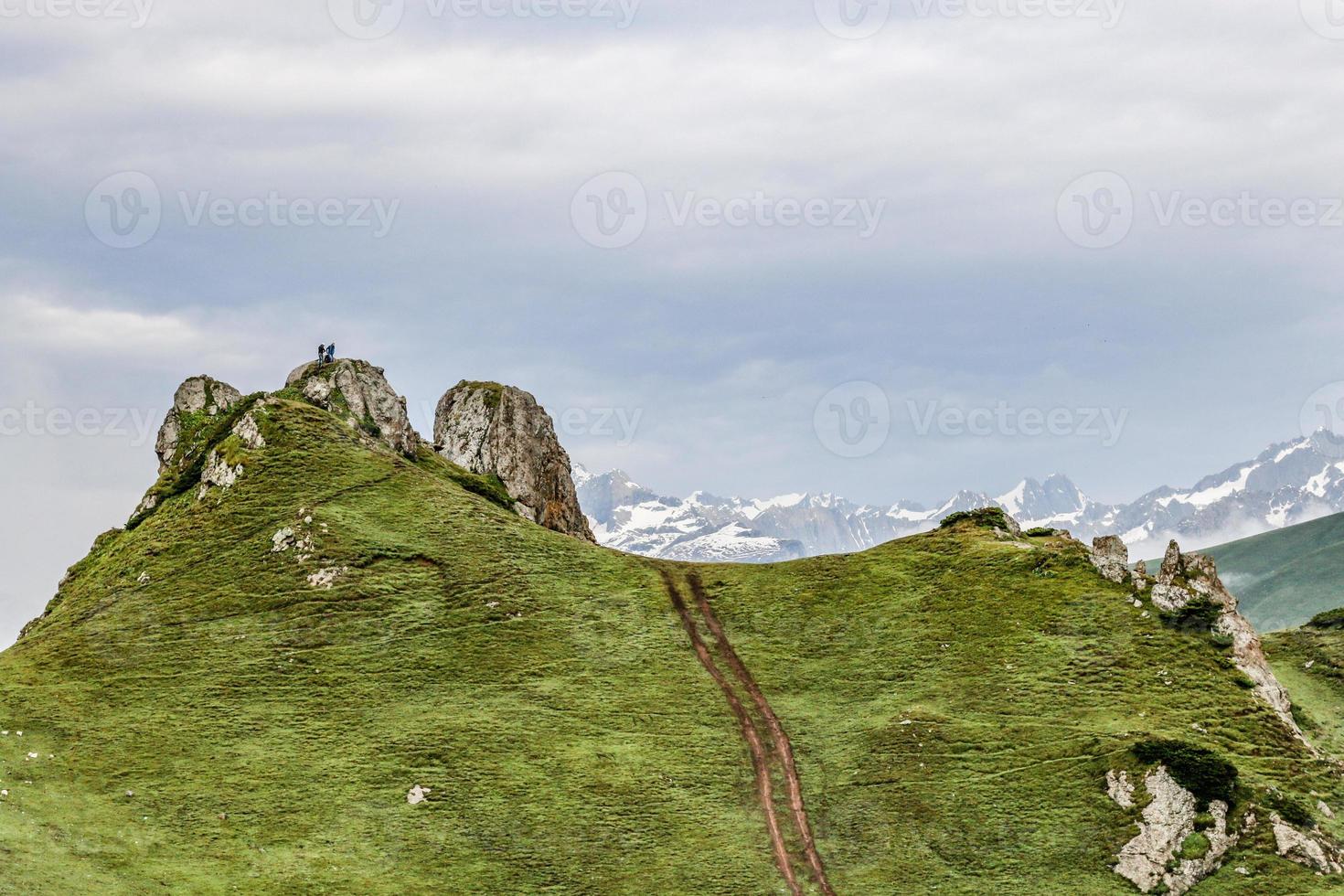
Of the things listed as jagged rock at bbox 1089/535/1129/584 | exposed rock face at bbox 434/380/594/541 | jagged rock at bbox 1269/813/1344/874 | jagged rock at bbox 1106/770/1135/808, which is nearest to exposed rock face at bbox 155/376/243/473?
exposed rock face at bbox 434/380/594/541

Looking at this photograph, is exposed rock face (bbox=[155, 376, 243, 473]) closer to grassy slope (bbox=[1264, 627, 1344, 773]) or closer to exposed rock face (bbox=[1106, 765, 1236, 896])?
exposed rock face (bbox=[1106, 765, 1236, 896])

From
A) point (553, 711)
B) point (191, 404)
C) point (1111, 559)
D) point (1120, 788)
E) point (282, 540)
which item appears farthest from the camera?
point (191, 404)

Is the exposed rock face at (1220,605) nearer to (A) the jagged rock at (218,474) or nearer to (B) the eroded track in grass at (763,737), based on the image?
(B) the eroded track in grass at (763,737)

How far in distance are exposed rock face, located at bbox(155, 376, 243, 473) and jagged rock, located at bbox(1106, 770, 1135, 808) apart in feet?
311

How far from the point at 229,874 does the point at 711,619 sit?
42.4 metres

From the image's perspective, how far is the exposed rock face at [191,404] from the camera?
12025cm

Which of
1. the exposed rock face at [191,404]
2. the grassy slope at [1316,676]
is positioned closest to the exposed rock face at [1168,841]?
the grassy slope at [1316,676]

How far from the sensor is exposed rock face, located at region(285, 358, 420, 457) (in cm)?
Result: 11775

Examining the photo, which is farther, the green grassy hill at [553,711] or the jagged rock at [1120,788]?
the jagged rock at [1120,788]

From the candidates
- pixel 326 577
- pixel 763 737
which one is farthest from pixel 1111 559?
pixel 326 577

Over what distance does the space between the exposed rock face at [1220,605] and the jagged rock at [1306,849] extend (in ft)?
47.1

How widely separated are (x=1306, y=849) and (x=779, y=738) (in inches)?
1130

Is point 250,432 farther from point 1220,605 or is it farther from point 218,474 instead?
point 1220,605

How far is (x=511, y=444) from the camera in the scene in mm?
141000
